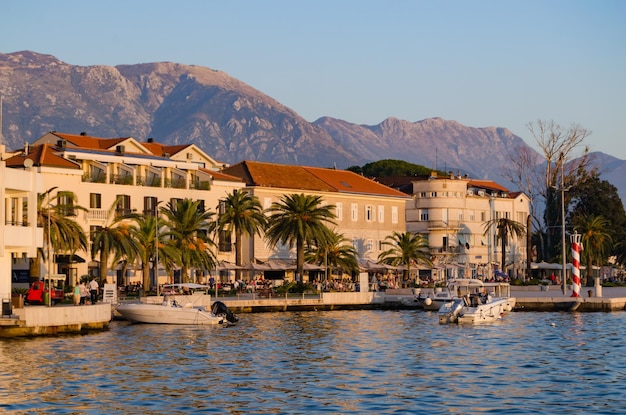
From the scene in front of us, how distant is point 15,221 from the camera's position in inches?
2168

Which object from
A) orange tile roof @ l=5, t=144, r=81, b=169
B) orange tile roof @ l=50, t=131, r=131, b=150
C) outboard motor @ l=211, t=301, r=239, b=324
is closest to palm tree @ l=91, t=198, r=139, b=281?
outboard motor @ l=211, t=301, r=239, b=324

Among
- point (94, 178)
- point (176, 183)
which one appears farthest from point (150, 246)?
point (176, 183)

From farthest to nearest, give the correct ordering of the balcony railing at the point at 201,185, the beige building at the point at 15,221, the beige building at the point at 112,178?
the balcony railing at the point at 201,185 < the beige building at the point at 112,178 < the beige building at the point at 15,221

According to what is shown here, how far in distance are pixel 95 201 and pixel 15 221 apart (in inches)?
1187

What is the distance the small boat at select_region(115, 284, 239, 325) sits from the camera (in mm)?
62000

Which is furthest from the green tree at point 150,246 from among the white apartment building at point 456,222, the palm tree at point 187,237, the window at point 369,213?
the white apartment building at point 456,222

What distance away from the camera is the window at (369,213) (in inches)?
4301

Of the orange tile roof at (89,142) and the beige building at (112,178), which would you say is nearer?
the beige building at (112,178)

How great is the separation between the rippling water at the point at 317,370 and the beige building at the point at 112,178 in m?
22.6

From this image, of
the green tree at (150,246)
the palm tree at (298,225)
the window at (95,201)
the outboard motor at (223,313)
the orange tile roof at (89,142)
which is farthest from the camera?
the orange tile roof at (89,142)

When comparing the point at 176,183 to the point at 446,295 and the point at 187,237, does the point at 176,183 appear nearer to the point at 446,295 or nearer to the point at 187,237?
the point at 187,237

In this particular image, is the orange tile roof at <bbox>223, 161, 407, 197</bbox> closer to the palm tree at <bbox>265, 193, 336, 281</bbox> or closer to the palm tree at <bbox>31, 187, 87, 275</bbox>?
the palm tree at <bbox>265, 193, 336, 281</bbox>

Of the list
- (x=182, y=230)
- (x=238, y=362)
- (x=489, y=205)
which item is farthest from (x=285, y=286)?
(x=489, y=205)

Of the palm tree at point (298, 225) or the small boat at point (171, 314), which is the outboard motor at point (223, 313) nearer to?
the small boat at point (171, 314)
